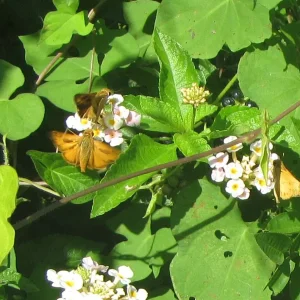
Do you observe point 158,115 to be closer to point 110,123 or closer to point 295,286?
point 110,123

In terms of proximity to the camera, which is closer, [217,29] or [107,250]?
[217,29]

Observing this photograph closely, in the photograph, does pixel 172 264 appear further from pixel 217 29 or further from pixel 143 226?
pixel 217 29

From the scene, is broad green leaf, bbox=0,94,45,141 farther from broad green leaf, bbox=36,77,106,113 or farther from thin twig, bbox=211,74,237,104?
thin twig, bbox=211,74,237,104

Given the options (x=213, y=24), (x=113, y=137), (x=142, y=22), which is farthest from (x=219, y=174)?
(x=142, y=22)

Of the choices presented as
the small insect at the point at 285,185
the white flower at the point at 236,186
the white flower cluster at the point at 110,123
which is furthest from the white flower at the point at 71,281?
the small insect at the point at 285,185

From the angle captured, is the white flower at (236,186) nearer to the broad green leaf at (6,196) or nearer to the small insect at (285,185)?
the small insect at (285,185)

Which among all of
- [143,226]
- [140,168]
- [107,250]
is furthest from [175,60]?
[107,250]
